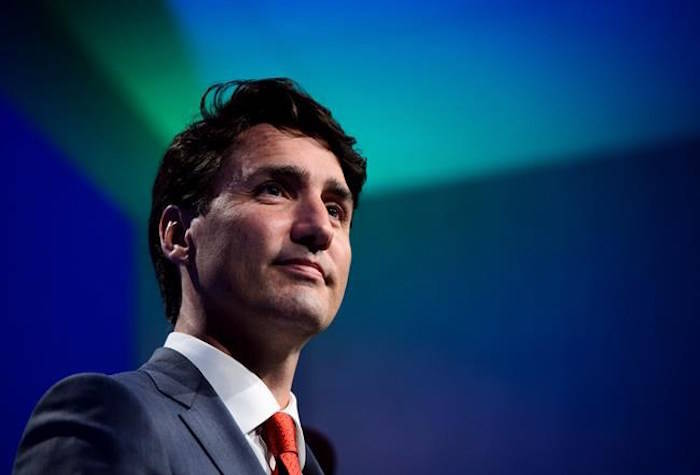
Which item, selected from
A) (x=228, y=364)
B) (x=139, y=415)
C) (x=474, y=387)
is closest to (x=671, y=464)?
(x=474, y=387)

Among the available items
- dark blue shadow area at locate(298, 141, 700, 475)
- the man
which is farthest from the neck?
dark blue shadow area at locate(298, 141, 700, 475)

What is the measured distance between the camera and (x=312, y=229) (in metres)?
1.27

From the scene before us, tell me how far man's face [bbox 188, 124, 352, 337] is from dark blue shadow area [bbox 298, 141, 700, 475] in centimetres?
127

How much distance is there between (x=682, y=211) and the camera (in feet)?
8.00

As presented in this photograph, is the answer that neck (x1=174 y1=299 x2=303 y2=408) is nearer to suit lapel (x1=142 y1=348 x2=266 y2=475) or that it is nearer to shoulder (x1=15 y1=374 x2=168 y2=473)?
suit lapel (x1=142 y1=348 x2=266 y2=475)

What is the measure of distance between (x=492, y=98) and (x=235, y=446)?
70.3 inches

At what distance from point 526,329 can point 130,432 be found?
1.77 m

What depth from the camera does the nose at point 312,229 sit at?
1269 mm

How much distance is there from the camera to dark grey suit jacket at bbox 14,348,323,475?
2.98 ft

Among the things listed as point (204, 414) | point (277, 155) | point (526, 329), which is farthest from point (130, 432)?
point (526, 329)

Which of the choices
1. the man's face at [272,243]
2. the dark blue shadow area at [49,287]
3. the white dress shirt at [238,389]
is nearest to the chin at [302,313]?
the man's face at [272,243]

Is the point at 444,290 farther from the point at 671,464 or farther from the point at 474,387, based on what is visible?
the point at 671,464

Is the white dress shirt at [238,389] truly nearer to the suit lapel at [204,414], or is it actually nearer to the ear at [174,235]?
the suit lapel at [204,414]

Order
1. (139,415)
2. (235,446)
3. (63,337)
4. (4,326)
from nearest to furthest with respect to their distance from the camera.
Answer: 1. (139,415)
2. (235,446)
3. (4,326)
4. (63,337)
